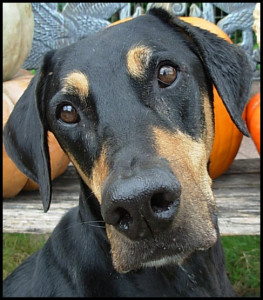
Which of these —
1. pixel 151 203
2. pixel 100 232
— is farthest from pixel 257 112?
pixel 151 203

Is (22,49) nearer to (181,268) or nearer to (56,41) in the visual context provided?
(56,41)

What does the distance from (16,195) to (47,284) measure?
1.89m

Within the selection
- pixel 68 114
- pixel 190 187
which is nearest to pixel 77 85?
pixel 68 114

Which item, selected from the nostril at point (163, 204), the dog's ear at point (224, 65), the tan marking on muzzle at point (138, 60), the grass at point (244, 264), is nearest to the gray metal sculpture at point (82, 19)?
the grass at point (244, 264)

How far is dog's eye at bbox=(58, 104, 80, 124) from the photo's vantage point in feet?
8.41

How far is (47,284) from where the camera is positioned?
9.21 ft

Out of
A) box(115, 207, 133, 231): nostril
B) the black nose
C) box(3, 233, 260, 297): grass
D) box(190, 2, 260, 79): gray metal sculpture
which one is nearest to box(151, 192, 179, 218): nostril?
the black nose

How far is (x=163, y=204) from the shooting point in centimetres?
198

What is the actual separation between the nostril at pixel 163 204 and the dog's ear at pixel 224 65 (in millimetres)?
883

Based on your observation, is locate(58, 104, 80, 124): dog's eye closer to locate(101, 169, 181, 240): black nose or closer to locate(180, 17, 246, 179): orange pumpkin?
locate(101, 169, 181, 240): black nose

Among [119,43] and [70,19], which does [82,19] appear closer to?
[70,19]

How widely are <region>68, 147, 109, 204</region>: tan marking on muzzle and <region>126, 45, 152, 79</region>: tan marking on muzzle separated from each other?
0.43 metres

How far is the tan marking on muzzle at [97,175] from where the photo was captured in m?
2.25

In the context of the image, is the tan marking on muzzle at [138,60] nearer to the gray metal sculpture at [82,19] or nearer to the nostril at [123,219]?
the nostril at [123,219]
